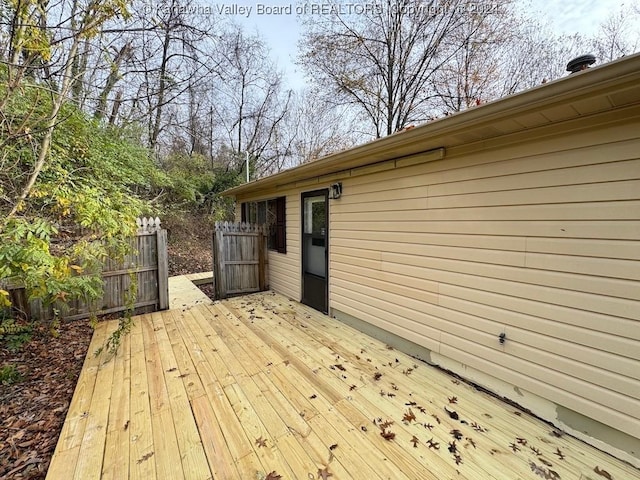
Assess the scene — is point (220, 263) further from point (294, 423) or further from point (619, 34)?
point (619, 34)

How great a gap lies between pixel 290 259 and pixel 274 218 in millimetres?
1225

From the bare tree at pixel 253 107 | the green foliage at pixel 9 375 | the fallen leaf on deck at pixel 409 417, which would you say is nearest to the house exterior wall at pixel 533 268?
the fallen leaf on deck at pixel 409 417

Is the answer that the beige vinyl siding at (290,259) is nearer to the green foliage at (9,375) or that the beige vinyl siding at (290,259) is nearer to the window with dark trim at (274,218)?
the window with dark trim at (274,218)

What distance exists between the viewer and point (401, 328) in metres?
3.33

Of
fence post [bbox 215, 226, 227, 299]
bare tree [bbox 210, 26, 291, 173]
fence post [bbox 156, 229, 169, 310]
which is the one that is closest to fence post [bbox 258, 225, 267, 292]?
fence post [bbox 215, 226, 227, 299]

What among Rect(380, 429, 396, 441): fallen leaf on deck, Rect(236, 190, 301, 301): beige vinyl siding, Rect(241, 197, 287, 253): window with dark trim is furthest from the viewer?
Rect(241, 197, 287, 253): window with dark trim

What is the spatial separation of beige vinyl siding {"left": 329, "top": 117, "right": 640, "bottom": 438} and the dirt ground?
10.9ft

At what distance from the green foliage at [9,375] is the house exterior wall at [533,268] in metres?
3.97

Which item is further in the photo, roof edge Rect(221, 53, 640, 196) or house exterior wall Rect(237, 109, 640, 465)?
house exterior wall Rect(237, 109, 640, 465)

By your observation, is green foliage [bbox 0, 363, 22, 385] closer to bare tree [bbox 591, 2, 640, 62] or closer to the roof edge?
the roof edge

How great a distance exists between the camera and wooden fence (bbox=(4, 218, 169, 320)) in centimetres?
412

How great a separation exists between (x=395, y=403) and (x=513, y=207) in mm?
1993

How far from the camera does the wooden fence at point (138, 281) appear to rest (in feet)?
13.5

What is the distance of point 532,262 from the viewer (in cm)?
Answer: 223
